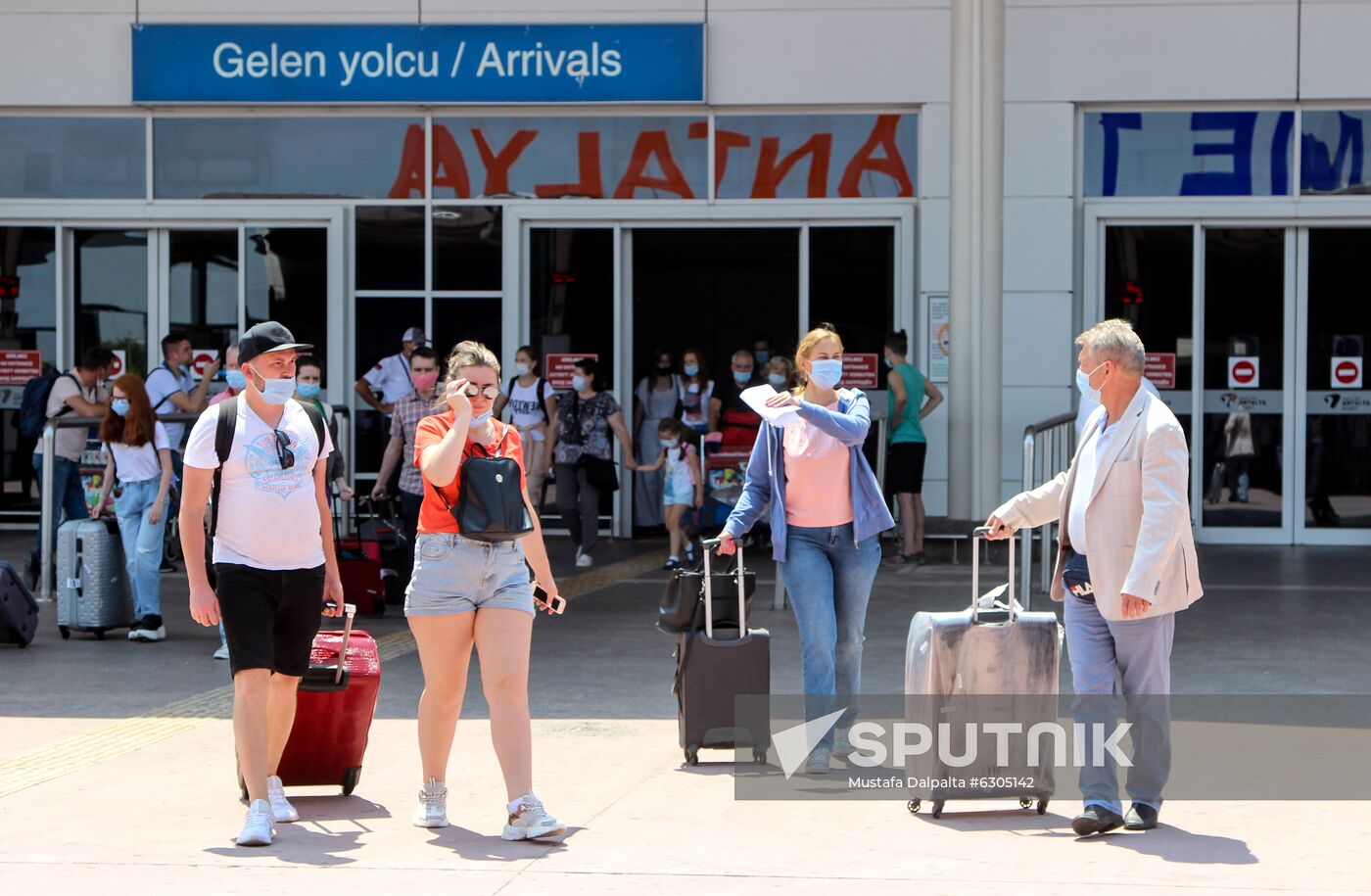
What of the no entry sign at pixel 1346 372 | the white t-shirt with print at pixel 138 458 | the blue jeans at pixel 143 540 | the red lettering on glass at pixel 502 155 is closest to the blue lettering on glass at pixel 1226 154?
the no entry sign at pixel 1346 372

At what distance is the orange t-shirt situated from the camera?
5.77 metres

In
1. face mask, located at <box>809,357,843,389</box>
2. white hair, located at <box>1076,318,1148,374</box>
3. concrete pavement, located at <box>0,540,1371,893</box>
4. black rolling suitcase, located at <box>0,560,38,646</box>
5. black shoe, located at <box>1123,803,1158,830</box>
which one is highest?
white hair, located at <box>1076,318,1148,374</box>

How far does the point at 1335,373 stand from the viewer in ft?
49.4

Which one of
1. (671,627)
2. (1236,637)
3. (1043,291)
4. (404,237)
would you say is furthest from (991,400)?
(671,627)

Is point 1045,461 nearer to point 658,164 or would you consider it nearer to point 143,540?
point 658,164

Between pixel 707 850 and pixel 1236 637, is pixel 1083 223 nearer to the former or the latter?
pixel 1236 637

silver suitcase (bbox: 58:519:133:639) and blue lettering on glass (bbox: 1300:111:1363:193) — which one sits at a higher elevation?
blue lettering on glass (bbox: 1300:111:1363:193)

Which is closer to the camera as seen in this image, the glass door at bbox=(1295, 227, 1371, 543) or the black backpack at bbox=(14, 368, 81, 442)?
the black backpack at bbox=(14, 368, 81, 442)

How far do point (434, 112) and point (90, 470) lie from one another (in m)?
5.47

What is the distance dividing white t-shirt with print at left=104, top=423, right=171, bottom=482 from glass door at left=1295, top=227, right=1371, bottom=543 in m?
9.51

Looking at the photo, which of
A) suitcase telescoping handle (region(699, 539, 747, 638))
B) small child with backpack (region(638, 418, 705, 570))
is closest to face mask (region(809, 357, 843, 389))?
suitcase telescoping handle (region(699, 539, 747, 638))

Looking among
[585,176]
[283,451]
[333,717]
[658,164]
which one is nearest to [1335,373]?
[658,164]

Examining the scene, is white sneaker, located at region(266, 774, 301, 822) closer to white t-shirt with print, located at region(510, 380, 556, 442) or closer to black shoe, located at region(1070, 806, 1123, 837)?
black shoe, located at region(1070, 806, 1123, 837)

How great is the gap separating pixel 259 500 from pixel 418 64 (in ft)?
33.4
